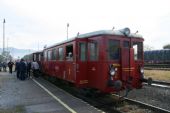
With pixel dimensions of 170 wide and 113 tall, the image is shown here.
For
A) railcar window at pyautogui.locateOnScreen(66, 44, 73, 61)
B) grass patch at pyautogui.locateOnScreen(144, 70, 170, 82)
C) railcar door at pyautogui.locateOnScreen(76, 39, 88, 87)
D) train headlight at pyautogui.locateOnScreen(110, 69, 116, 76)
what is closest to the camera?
train headlight at pyautogui.locateOnScreen(110, 69, 116, 76)

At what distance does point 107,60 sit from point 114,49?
604mm

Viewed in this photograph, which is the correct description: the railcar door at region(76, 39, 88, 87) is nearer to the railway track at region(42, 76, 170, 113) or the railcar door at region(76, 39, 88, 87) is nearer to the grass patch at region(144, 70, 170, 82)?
the railway track at region(42, 76, 170, 113)

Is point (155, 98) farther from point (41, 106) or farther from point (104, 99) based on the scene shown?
point (41, 106)

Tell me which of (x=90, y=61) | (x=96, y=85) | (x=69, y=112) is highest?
(x=90, y=61)

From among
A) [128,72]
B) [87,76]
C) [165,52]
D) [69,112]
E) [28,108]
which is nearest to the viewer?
[69,112]

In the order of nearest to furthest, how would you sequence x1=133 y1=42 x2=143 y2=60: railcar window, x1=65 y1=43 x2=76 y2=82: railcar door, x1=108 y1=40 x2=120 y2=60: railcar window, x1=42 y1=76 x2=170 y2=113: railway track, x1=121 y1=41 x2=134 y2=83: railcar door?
x1=42 y1=76 x2=170 y2=113: railway track
x1=108 y1=40 x2=120 y2=60: railcar window
x1=121 y1=41 x2=134 y2=83: railcar door
x1=133 y1=42 x2=143 y2=60: railcar window
x1=65 y1=43 x2=76 y2=82: railcar door

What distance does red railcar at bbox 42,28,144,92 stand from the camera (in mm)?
12586

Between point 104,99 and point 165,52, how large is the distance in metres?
41.6

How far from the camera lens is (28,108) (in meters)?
12.1

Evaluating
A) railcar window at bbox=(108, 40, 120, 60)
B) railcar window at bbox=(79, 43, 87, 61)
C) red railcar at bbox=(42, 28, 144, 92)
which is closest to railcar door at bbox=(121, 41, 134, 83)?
red railcar at bbox=(42, 28, 144, 92)

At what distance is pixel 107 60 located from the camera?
41.3 feet

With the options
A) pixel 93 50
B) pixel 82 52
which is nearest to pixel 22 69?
pixel 82 52

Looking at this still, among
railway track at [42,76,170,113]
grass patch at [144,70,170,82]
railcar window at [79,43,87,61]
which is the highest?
railcar window at [79,43,87,61]

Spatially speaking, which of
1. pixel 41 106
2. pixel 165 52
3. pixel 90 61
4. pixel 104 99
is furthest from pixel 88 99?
pixel 165 52
